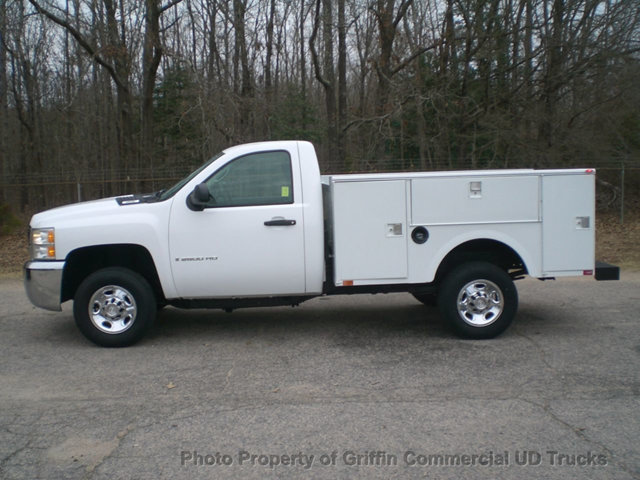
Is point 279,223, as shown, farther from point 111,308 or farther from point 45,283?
point 45,283

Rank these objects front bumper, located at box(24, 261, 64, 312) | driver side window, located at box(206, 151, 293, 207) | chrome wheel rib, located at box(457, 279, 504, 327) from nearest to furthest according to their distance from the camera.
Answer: front bumper, located at box(24, 261, 64, 312), driver side window, located at box(206, 151, 293, 207), chrome wheel rib, located at box(457, 279, 504, 327)

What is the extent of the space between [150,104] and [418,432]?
18.7 m

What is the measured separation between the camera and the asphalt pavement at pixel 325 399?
413cm

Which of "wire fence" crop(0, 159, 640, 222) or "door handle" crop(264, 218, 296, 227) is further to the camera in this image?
"wire fence" crop(0, 159, 640, 222)

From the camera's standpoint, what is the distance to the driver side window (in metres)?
6.78

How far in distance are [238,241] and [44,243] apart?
81.2 inches

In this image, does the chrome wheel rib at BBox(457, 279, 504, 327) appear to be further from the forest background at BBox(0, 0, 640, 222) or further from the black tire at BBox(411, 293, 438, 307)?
the forest background at BBox(0, 0, 640, 222)

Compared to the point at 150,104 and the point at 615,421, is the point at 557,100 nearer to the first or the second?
the point at 150,104

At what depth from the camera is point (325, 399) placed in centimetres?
525

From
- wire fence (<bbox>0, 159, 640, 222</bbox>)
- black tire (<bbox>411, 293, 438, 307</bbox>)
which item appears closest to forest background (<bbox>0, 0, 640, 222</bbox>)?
wire fence (<bbox>0, 159, 640, 222</bbox>)

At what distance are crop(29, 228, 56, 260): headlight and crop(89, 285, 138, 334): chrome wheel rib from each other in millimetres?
641

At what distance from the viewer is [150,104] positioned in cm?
2116

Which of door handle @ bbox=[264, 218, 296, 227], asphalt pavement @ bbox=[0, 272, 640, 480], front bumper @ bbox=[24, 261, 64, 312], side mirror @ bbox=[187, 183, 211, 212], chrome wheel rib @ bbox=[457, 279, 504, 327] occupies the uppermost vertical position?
side mirror @ bbox=[187, 183, 211, 212]

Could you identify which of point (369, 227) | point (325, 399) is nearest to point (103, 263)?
point (369, 227)
